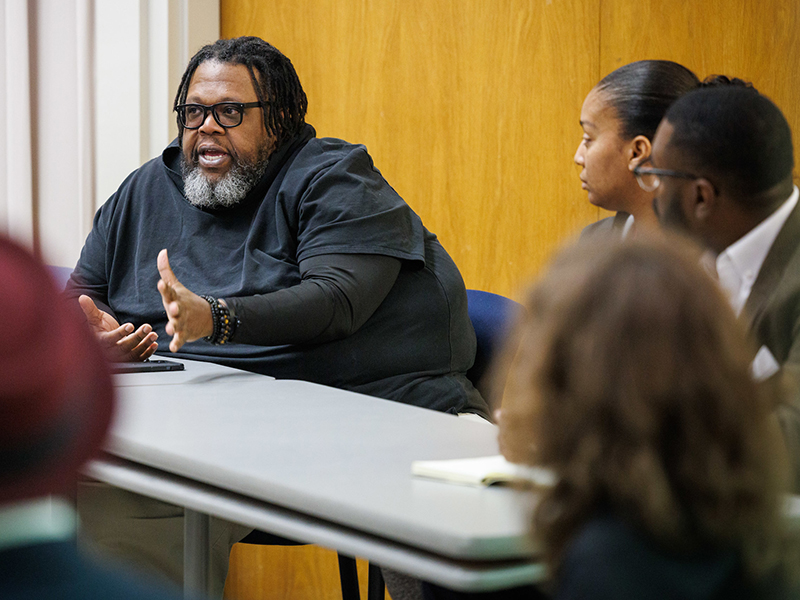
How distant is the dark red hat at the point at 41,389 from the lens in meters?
0.41

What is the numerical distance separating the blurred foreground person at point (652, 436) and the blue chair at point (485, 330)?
153cm

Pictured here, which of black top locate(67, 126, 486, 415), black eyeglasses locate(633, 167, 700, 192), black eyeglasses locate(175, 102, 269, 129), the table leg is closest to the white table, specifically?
the table leg

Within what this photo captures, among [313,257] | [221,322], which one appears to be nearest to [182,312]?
[221,322]

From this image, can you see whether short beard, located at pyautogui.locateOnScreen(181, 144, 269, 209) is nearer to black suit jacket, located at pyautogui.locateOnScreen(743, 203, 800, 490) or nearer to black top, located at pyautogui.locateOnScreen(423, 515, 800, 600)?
black suit jacket, located at pyautogui.locateOnScreen(743, 203, 800, 490)

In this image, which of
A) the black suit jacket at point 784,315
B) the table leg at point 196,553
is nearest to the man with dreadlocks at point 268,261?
the table leg at point 196,553

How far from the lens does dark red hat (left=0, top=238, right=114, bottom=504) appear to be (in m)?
0.41

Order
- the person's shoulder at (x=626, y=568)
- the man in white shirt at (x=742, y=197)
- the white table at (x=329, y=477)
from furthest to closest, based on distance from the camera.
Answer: the man in white shirt at (x=742, y=197) < the white table at (x=329, y=477) < the person's shoulder at (x=626, y=568)

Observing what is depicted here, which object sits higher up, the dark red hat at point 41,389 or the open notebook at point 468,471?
the dark red hat at point 41,389

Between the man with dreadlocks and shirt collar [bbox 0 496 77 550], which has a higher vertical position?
shirt collar [bbox 0 496 77 550]

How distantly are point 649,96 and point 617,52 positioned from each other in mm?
1133

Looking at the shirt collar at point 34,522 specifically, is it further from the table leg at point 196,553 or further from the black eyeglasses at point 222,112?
the black eyeglasses at point 222,112

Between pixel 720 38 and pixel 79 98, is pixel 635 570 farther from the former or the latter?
pixel 79 98

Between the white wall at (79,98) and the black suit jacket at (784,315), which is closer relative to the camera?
the black suit jacket at (784,315)

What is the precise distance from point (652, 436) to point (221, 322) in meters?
1.32
